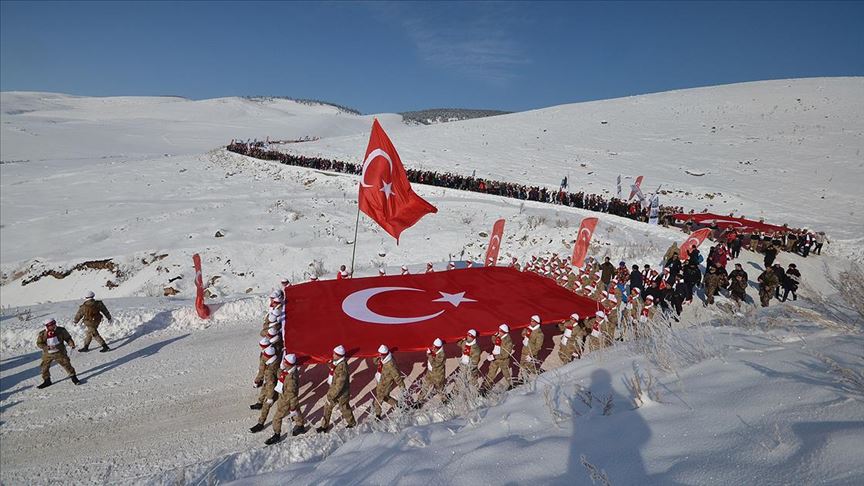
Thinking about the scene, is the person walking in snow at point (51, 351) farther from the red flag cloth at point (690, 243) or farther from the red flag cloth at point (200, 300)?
the red flag cloth at point (690, 243)

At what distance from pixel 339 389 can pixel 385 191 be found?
5.78 m

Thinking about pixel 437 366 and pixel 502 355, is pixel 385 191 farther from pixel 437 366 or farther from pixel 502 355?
pixel 502 355

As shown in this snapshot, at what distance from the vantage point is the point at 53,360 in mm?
8945

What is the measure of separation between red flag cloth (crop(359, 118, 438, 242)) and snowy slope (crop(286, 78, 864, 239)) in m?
26.8

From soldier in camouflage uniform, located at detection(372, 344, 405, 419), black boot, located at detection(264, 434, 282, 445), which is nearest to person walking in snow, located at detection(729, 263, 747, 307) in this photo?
soldier in camouflage uniform, located at detection(372, 344, 405, 419)

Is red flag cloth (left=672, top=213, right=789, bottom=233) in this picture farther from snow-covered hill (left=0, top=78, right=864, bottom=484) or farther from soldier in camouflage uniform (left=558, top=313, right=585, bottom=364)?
soldier in camouflage uniform (left=558, top=313, right=585, bottom=364)

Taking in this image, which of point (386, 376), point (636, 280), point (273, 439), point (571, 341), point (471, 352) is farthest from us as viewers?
point (636, 280)

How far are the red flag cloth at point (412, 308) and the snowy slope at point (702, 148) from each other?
24.8m

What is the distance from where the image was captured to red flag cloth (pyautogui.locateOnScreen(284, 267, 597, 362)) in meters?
8.50

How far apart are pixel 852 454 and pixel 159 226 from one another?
28756 mm

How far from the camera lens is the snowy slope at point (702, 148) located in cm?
3375

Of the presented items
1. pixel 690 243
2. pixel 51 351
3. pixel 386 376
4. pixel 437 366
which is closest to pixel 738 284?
pixel 690 243

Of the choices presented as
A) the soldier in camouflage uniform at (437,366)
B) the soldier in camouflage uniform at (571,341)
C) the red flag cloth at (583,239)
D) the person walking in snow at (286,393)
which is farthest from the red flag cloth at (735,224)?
the person walking in snow at (286,393)

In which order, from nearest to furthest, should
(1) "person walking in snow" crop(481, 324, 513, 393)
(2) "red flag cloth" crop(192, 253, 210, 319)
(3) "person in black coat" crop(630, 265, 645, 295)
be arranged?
(1) "person walking in snow" crop(481, 324, 513, 393) < (2) "red flag cloth" crop(192, 253, 210, 319) < (3) "person in black coat" crop(630, 265, 645, 295)
